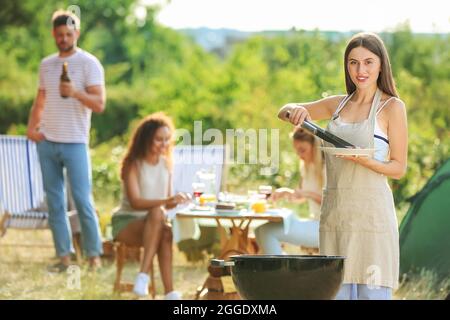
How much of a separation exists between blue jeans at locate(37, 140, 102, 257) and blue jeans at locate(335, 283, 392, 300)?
3.57 meters

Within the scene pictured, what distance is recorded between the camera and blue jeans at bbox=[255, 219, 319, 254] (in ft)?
21.1

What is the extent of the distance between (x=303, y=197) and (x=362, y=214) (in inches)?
106

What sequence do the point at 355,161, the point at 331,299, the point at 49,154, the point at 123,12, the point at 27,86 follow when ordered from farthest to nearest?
the point at 123,12, the point at 27,86, the point at 49,154, the point at 355,161, the point at 331,299

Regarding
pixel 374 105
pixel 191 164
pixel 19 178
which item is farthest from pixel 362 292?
pixel 19 178

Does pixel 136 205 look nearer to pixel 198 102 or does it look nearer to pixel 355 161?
pixel 355 161

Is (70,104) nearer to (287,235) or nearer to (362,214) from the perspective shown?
(287,235)

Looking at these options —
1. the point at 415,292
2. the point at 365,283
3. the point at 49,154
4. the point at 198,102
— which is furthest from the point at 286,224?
the point at 198,102

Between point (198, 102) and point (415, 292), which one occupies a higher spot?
point (198, 102)

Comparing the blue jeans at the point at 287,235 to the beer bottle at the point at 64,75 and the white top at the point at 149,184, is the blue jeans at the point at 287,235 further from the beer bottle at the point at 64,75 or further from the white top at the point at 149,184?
the beer bottle at the point at 64,75

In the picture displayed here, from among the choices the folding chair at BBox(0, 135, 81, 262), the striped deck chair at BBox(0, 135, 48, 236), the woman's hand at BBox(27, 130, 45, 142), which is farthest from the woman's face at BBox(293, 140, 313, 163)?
the striped deck chair at BBox(0, 135, 48, 236)

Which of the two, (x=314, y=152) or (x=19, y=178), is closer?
(x=314, y=152)

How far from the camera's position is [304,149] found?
255 inches

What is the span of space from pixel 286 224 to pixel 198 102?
9.64 metres

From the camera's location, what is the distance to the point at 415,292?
6.39m
